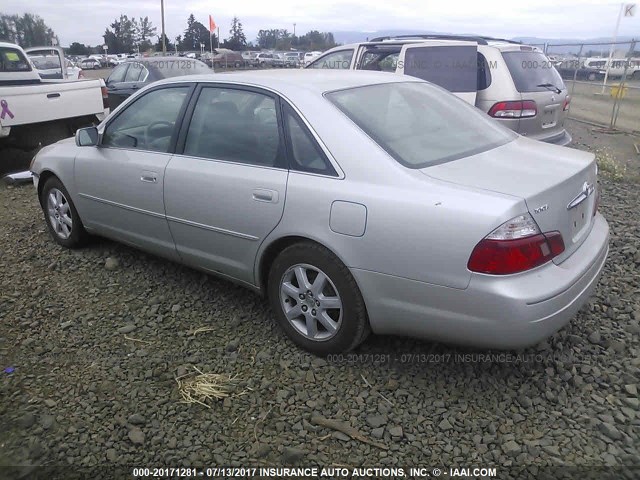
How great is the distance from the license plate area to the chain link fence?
959cm

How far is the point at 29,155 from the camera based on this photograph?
8992 millimetres

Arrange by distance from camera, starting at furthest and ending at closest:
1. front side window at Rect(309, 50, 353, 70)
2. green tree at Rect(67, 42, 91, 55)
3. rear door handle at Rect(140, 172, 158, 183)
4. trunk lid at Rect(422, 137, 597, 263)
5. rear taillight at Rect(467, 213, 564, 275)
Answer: green tree at Rect(67, 42, 91, 55)
front side window at Rect(309, 50, 353, 70)
rear door handle at Rect(140, 172, 158, 183)
trunk lid at Rect(422, 137, 597, 263)
rear taillight at Rect(467, 213, 564, 275)

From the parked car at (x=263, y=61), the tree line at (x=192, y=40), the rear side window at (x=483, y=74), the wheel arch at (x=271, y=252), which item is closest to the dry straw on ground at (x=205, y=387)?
the wheel arch at (x=271, y=252)

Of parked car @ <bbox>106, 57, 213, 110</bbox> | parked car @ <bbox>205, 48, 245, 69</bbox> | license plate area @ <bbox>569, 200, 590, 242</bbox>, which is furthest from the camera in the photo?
parked car @ <bbox>205, 48, 245, 69</bbox>

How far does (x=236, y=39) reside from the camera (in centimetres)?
8238

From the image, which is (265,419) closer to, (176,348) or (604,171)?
(176,348)

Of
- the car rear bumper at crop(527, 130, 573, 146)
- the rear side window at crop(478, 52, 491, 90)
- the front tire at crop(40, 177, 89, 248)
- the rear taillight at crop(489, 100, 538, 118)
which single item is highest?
the rear side window at crop(478, 52, 491, 90)

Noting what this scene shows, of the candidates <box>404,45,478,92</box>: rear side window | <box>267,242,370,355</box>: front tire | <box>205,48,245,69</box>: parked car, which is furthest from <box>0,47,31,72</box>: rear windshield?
<box>205,48,245,69</box>: parked car

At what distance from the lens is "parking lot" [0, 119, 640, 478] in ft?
8.16

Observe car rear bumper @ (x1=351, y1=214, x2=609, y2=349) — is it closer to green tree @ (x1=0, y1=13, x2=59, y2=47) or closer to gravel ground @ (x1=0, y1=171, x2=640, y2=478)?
gravel ground @ (x1=0, y1=171, x2=640, y2=478)

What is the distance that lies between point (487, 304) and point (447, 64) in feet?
16.0

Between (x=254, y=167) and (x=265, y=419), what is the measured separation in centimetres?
140

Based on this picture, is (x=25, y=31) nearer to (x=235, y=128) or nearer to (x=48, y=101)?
(x=48, y=101)

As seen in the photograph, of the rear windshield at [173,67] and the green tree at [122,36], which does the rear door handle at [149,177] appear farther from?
the green tree at [122,36]
